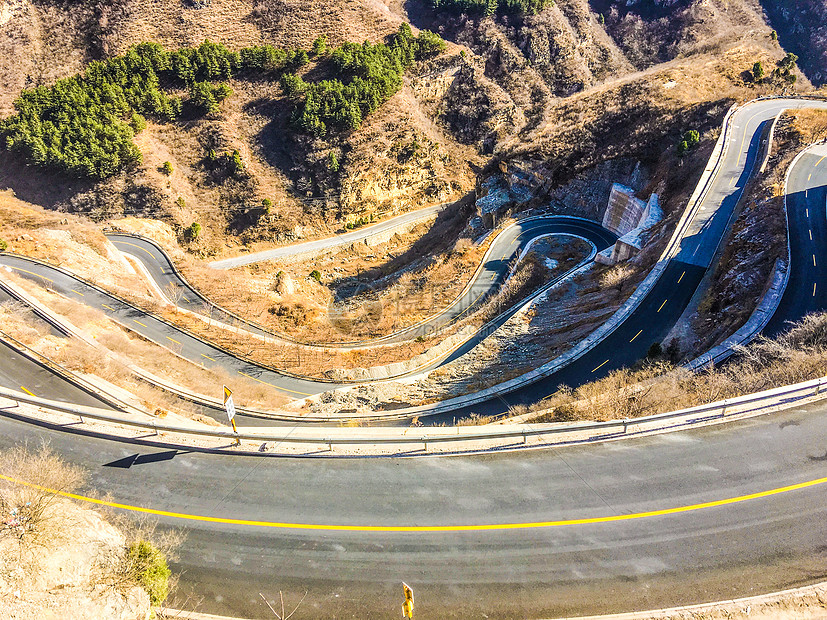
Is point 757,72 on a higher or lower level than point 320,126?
higher

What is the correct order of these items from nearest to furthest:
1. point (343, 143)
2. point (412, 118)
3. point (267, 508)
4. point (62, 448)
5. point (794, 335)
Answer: point (267, 508)
point (62, 448)
point (794, 335)
point (343, 143)
point (412, 118)

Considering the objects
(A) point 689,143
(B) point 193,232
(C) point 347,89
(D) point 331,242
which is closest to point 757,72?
(A) point 689,143

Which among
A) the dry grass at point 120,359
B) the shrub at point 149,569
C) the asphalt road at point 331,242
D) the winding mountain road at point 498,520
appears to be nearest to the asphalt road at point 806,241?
the winding mountain road at point 498,520

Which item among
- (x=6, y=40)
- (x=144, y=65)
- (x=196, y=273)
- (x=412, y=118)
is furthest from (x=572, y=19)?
(x=6, y=40)

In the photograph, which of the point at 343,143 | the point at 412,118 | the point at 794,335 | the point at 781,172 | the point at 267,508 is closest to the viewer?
the point at 267,508

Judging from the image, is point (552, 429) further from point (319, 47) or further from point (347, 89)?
point (319, 47)

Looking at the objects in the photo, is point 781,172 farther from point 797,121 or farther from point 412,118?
point 412,118
